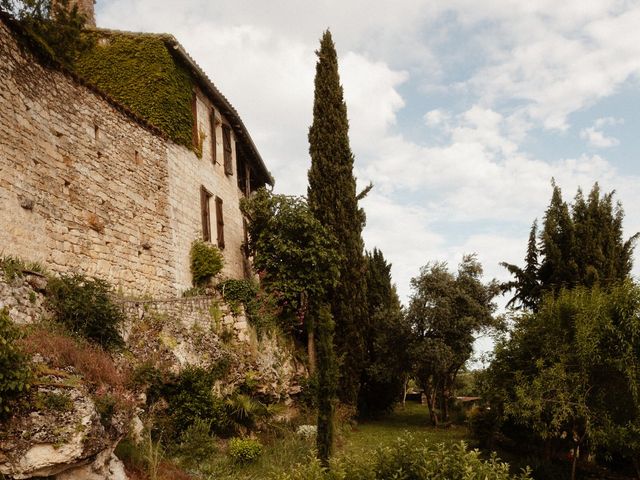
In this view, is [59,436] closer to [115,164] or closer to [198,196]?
[115,164]

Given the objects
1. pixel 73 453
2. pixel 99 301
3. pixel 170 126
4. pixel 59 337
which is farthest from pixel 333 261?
pixel 73 453

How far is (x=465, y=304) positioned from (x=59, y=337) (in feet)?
52.1

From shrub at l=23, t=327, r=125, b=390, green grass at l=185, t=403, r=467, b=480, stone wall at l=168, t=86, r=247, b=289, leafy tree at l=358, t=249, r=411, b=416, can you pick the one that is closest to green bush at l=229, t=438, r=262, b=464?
green grass at l=185, t=403, r=467, b=480

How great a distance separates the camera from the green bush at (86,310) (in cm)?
877

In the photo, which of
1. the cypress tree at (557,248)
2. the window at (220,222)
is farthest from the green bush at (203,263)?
the cypress tree at (557,248)

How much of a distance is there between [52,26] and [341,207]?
1101cm

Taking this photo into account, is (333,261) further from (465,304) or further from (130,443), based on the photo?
(130,443)

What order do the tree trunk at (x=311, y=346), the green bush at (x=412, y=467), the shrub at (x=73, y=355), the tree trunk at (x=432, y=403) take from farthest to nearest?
the tree trunk at (x=432, y=403), the tree trunk at (x=311, y=346), the shrub at (x=73, y=355), the green bush at (x=412, y=467)

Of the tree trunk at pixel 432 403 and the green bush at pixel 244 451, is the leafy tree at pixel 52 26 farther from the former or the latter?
the tree trunk at pixel 432 403

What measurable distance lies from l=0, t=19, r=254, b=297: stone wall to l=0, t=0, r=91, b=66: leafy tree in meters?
0.37

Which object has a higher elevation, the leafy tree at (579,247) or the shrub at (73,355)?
the leafy tree at (579,247)

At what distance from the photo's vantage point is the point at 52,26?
1059cm

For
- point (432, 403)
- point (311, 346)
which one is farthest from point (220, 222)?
point (432, 403)

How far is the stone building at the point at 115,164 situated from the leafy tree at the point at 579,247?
40.6ft
